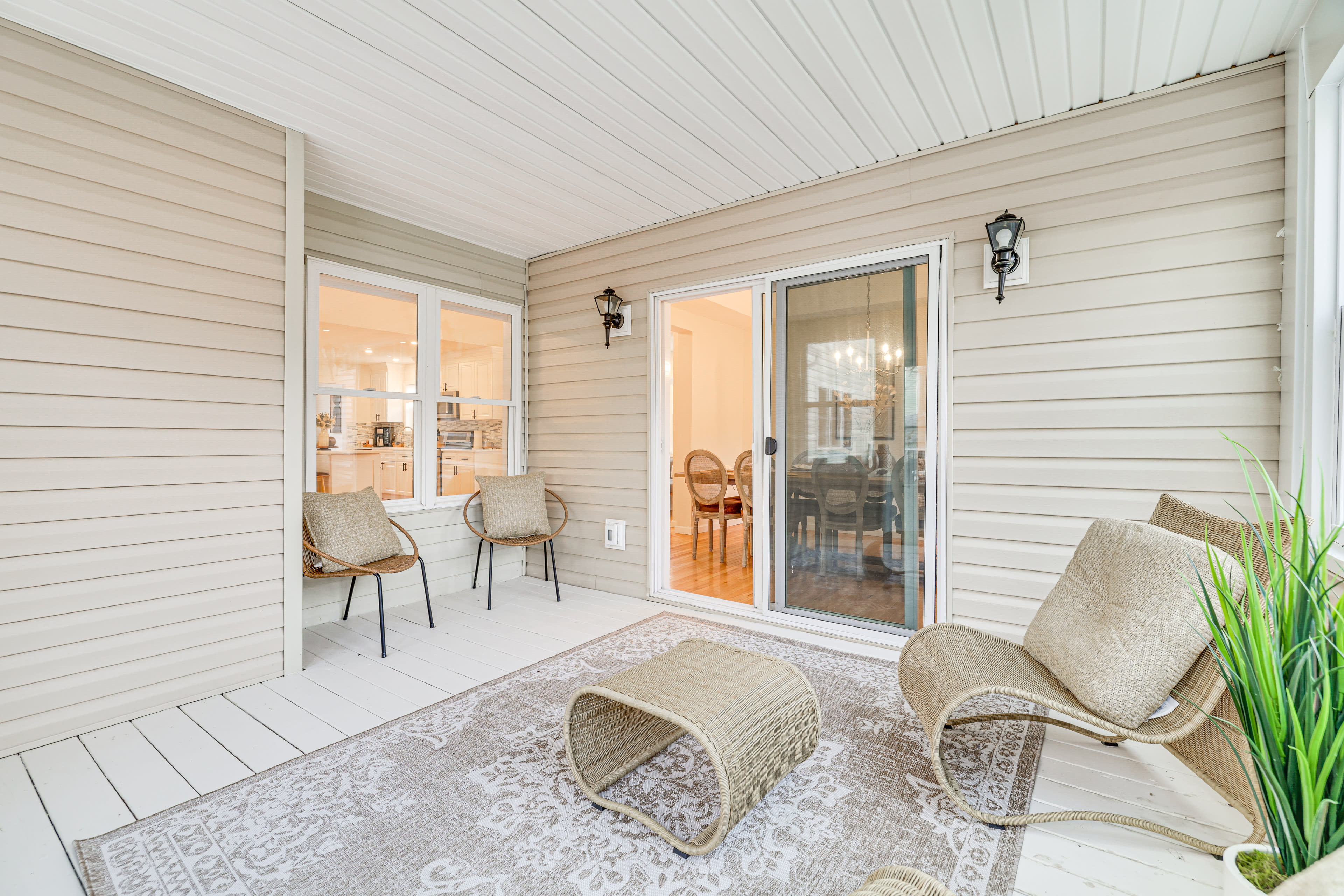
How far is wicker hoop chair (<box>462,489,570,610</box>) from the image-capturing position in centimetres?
404

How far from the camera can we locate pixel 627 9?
6.81 feet

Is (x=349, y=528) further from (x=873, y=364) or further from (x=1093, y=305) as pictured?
(x=1093, y=305)

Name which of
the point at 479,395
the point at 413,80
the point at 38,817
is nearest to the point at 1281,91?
the point at 413,80

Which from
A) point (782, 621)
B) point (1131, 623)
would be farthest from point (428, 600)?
point (1131, 623)

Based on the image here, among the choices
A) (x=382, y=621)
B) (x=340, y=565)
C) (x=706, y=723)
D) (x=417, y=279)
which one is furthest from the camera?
(x=417, y=279)

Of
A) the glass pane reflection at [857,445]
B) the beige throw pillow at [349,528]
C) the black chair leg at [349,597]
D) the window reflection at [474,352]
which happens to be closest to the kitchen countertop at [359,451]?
the beige throw pillow at [349,528]

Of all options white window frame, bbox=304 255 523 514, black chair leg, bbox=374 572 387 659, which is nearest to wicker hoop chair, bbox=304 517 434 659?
Result: black chair leg, bbox=374 572 387 659

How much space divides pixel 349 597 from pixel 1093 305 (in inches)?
171

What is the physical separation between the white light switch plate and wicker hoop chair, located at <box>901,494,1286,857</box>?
1229 millimetres

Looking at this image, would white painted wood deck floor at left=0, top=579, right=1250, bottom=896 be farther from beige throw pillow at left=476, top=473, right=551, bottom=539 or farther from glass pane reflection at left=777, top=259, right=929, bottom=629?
beige throw pillow at left=476, top=473, right=551, bottom=539

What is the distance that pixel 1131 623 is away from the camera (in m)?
1.71

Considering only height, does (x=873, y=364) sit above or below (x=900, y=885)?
above

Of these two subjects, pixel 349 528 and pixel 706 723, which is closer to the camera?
pixel 706 723

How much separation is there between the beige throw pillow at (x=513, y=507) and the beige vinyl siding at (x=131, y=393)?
1445 millimetres
